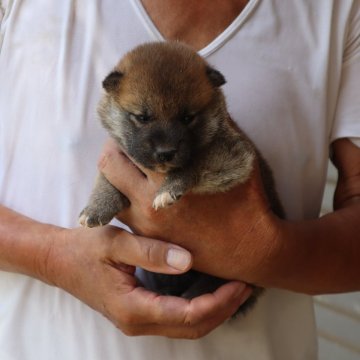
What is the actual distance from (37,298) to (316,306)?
2.10 m

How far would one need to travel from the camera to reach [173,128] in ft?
4.47

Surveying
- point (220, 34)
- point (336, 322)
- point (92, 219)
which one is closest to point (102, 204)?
point (92, 219)

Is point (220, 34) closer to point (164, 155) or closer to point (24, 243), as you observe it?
point (164, 155)

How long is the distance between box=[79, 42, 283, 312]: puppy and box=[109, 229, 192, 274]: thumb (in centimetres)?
9

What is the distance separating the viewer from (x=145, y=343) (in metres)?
1.45

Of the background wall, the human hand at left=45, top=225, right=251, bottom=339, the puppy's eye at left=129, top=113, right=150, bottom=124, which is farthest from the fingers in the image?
the background wall

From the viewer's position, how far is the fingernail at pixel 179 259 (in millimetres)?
1304

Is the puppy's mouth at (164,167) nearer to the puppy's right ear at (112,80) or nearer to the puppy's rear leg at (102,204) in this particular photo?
the puppy's rear leg at (102,204)

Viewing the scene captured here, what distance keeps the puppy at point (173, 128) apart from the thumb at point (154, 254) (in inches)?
3.7

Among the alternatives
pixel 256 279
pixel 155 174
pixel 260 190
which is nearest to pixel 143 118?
pixel 155 174

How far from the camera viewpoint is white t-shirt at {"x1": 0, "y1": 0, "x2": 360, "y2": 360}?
1.46 meters

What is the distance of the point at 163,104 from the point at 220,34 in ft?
0.99

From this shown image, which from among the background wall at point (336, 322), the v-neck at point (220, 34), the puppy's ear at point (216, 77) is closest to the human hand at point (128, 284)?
the puppy's ear at point (216, 77)

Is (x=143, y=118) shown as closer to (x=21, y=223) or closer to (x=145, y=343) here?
(x=21, y=223)
